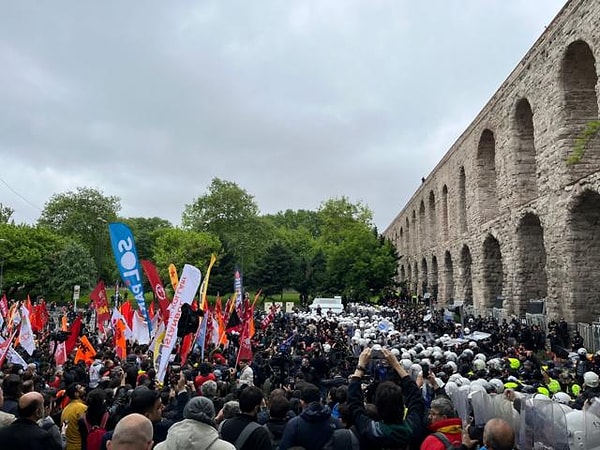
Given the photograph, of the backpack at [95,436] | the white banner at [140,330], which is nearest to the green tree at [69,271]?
the white banner at [140,330]

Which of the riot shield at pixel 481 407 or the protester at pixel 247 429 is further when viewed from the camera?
the riot shield at pixel 481 407

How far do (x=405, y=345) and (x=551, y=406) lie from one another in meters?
9.51

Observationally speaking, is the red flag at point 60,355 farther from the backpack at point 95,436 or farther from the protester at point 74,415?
the backpack at point 95,436

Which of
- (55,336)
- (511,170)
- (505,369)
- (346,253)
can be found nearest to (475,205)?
(511,170)

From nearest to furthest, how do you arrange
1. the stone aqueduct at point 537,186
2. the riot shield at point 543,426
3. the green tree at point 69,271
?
1. the riot shield at point 543,426
2. the stone aqueduct at point 537,186
3. the green tree at point 69,271

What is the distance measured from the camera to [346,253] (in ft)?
136

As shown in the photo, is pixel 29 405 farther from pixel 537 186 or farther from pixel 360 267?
pixel 360 267

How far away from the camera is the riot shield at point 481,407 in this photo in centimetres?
462

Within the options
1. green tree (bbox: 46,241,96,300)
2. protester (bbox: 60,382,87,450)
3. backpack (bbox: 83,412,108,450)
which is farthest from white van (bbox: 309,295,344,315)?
green tree (bbox: 46,241,96,300)

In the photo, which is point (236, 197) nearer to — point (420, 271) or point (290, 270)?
point (290, 270)

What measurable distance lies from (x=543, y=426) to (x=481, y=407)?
2.32 ft

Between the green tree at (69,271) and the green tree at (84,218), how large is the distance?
11.8 m

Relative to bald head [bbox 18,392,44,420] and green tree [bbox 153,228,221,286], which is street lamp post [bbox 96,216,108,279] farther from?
bald head [bbox 18,392,44,420]

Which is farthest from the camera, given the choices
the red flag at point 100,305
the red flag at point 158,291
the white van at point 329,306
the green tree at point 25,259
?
the green tree at point 25,259
